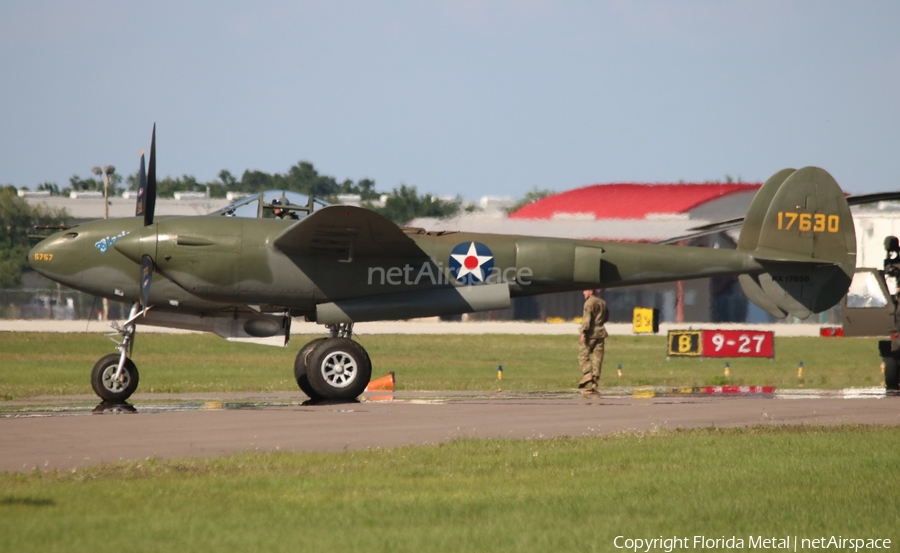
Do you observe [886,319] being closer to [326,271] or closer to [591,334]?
[591,334]

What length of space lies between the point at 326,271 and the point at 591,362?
5.01 m

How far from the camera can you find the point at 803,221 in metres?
19.6

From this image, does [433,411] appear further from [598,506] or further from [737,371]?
[737,371]

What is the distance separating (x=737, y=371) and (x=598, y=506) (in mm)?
22059

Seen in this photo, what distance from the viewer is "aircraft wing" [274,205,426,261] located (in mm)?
16250

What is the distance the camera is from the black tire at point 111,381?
16.7m

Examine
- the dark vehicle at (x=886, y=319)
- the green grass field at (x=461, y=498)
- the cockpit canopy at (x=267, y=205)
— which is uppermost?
the cockpit canopy at (x=267, y=205)

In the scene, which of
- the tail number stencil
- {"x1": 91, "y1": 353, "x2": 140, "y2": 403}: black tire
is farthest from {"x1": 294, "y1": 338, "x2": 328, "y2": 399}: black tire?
the tail number stencil

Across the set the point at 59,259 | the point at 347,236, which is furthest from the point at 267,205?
the point at 59,259

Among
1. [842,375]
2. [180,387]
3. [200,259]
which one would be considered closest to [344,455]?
[200,259]

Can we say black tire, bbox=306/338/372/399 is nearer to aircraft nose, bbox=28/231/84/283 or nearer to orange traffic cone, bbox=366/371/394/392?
aircraft nose, bbox=28/231/84/283

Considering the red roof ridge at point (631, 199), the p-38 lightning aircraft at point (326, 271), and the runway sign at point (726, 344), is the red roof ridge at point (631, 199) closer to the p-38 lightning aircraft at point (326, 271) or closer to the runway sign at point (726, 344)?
the runway sign at point (726, 344)

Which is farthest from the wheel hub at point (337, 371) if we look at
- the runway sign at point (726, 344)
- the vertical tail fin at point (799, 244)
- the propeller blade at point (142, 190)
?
the runway sign at point (726, 344)

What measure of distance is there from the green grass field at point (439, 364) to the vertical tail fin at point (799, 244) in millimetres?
4032
